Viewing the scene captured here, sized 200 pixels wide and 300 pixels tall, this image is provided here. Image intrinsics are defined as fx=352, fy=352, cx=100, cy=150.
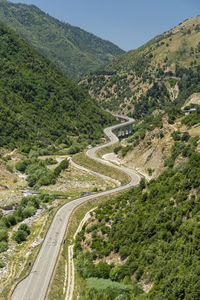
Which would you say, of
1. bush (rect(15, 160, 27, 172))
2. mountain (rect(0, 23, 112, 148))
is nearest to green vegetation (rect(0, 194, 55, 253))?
bush (rect(15, 160, 27, 172))

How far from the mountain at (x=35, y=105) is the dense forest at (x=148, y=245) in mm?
87506

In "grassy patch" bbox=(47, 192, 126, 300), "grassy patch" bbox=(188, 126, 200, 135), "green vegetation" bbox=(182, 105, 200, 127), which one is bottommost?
"grassy patch" bbox=(47, 192, 126, 300)

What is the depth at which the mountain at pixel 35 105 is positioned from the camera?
14712cm

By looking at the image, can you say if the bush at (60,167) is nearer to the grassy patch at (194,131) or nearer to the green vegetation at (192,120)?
the green vegetation at (192,120)

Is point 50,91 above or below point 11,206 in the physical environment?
above

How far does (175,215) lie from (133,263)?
8194mm

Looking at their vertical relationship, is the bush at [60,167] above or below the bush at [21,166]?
below

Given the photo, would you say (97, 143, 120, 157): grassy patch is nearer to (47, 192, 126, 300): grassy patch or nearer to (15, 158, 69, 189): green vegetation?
(15, 158, 69, 189): green vegetation

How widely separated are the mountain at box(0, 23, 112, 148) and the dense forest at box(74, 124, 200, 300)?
8751cm

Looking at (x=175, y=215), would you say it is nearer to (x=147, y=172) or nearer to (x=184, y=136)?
(x=184, y=136)

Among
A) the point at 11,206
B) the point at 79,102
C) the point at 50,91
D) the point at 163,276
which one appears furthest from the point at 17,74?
the point at 163,276

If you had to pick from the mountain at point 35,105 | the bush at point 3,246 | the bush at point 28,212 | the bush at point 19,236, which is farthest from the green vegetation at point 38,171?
the bush at point 3,246

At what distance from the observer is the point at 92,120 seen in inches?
7269

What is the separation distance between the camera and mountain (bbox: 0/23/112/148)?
147125 millimetres
